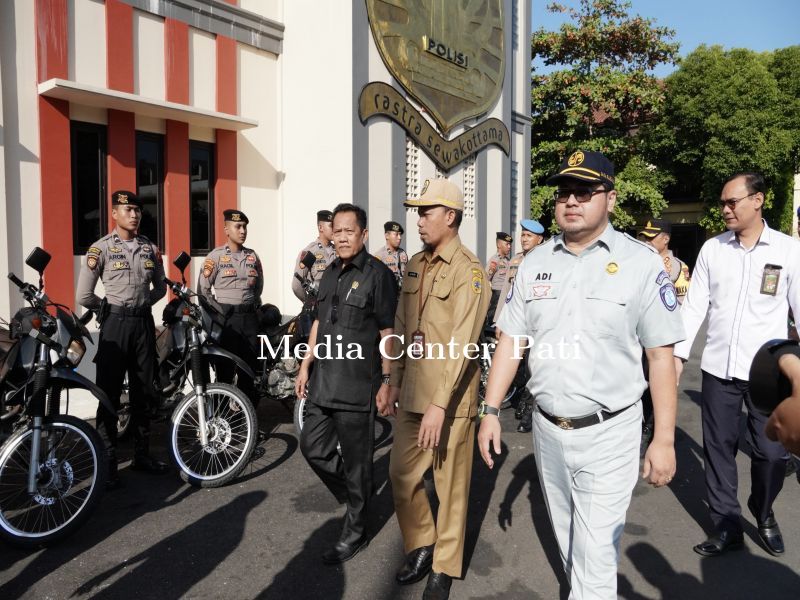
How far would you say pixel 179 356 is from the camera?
5016 millimetres

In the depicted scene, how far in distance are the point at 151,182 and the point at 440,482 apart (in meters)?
7.34

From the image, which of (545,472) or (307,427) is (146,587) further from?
(545,472)

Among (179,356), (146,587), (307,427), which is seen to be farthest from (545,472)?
(179,356)

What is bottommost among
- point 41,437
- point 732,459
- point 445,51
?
point 732,459

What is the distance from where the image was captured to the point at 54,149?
297 inches

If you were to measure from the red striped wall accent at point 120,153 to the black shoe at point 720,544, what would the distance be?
7758 mm

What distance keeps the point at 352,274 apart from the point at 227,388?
1567mm

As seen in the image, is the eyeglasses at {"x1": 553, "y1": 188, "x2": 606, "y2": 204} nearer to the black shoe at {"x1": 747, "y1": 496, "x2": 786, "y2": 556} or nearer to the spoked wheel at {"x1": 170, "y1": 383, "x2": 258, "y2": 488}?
the black shoe at {"x1": 747, "y1": 496, "x2": 786, "y2": 556}

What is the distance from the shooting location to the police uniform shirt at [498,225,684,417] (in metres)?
2.39

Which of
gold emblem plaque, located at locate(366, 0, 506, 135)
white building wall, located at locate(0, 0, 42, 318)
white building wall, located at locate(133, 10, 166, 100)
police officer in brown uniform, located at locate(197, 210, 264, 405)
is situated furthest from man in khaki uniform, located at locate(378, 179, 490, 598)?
gold emblem plaque, located at locate(366, 0, 506, 135)

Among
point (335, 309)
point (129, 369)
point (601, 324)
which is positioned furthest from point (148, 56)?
point (601, 324)

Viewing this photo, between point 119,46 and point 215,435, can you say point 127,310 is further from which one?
point 119,46

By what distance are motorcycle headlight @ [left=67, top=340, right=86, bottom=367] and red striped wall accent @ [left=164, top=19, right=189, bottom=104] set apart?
5.87 metres

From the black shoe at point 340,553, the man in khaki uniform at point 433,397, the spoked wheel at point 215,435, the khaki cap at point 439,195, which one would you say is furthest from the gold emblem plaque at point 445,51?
the black shoe at point 340,553
